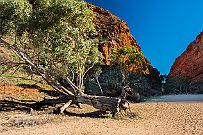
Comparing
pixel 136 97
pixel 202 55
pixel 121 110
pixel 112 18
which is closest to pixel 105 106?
pixel 121 110

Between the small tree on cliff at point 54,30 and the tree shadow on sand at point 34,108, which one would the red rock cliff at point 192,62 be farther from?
the small tree on cliff at point 54,30

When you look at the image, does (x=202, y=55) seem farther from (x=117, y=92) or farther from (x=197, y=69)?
(x=117, y=92)

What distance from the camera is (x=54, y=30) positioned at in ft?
78.6

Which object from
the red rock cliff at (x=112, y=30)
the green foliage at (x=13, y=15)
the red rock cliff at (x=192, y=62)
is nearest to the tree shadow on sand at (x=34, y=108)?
the green foliage at (x=13, y=15)

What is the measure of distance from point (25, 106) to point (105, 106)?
7.80 meters

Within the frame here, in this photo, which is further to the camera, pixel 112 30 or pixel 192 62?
pixel 192 62

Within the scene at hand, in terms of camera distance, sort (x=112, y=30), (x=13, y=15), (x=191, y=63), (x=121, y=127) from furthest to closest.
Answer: (x=191, y=63) → (x=112, y=30) → (x=13, y=15) → (x=121, y=127)

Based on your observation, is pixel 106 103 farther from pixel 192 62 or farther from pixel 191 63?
pixel 191 63

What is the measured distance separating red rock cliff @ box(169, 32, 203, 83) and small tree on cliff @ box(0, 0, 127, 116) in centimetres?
9820

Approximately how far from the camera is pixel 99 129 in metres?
16.7

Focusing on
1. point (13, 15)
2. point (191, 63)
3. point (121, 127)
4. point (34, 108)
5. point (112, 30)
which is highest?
point (112, 30)

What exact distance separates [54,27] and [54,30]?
0.23 m

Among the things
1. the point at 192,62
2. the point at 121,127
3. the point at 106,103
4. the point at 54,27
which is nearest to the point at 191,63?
the point at 192,62

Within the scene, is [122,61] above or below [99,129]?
above
